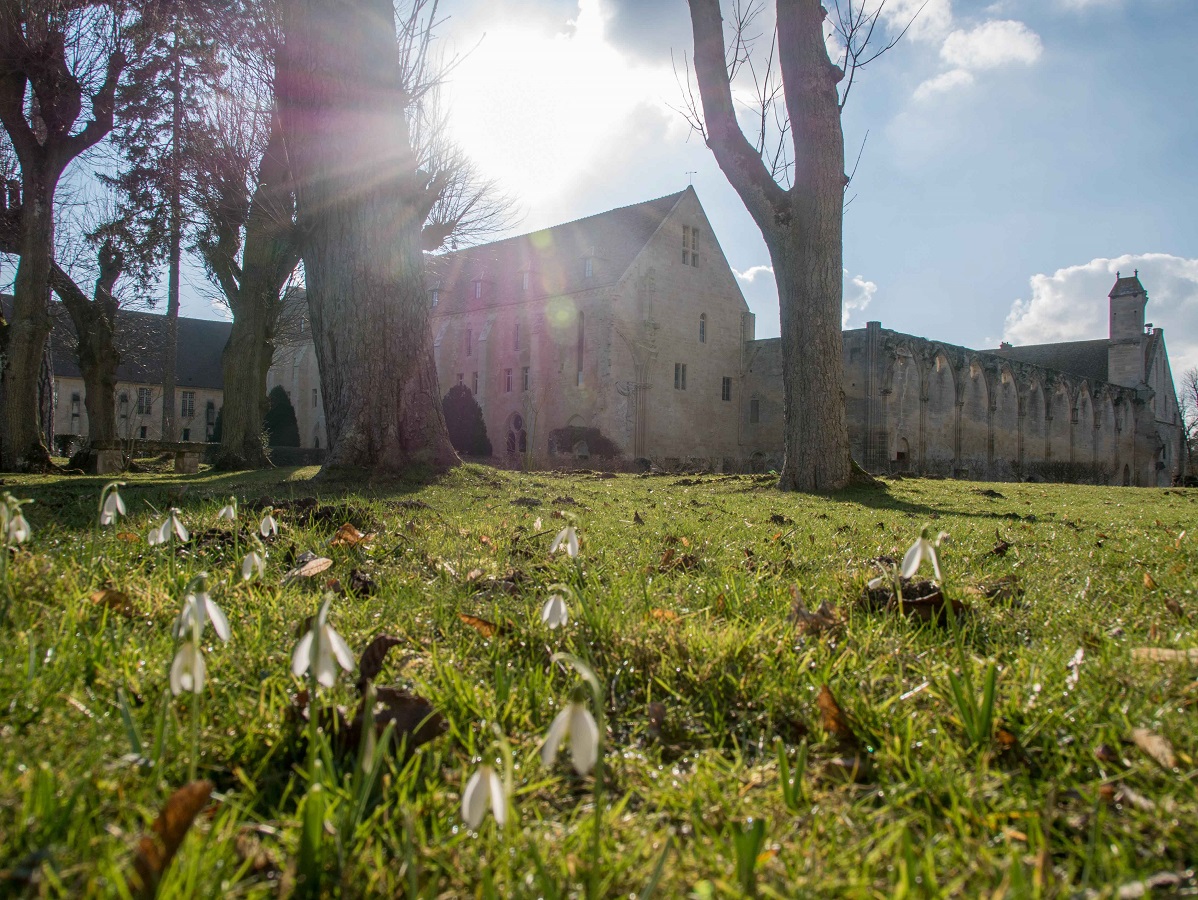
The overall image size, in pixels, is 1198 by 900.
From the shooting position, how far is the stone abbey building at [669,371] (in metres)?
36.1

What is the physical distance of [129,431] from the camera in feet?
69.4

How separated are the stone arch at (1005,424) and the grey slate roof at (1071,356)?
1630cm

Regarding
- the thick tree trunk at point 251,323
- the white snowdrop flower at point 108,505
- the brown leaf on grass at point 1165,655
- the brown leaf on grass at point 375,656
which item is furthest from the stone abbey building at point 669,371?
the brown leaf on grass at point 1165,655

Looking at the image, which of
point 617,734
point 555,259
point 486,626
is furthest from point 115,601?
point 555,259

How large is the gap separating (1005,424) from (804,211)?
37.9m

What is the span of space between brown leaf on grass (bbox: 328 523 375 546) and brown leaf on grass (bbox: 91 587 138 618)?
130 cm

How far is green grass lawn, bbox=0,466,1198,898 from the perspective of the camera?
1.24 m

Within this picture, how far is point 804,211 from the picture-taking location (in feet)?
38.1

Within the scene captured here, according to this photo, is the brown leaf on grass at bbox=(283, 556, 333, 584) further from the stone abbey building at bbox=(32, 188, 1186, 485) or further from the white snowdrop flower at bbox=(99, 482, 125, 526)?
the stone abbey building at bbox=(32, 188, 1186, 485)

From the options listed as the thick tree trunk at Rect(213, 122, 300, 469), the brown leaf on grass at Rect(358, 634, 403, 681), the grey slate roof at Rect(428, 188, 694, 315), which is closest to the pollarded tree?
the grey slate roof at Rect(428, 188, 694, 315)

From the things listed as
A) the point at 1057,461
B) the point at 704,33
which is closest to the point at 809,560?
the point at 704,33

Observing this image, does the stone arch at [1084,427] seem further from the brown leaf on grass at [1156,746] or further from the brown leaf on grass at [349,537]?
Answer: the brown leaf on grass at [1156,746]

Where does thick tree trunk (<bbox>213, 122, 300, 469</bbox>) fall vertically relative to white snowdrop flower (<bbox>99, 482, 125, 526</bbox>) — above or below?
above

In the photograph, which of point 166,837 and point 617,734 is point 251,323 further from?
point 166,837
